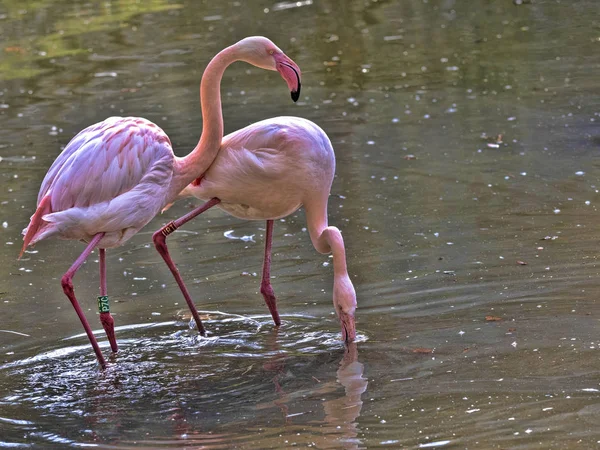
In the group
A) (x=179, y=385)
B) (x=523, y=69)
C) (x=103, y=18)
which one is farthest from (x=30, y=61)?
(x=179, y=385)

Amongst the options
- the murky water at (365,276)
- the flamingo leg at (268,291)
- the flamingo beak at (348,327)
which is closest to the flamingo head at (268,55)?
the flamingo leg at (268,291)

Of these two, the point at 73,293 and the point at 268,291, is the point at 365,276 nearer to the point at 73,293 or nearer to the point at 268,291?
the point at 268,291

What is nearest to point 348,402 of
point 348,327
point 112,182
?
point 348,327

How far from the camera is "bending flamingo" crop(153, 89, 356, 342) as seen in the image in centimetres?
541

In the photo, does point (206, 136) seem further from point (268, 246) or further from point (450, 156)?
point (450, 156)

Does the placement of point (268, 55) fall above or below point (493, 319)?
above

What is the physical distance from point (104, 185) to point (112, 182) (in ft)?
0.13

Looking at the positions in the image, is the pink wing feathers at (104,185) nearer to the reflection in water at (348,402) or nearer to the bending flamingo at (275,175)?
the bending flamingo at (275,175)

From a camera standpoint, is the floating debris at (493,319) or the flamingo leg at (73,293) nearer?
the flamingo leg at (73,293)

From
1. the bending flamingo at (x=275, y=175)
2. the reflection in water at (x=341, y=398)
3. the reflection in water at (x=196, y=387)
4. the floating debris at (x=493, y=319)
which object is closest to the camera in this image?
the reflection in water at (x=341, y=398)

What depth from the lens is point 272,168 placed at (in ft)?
17.7

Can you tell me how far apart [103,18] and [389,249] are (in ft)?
32.3

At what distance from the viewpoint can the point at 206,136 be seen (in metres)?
5.47

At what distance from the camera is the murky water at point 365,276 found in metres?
4.25
